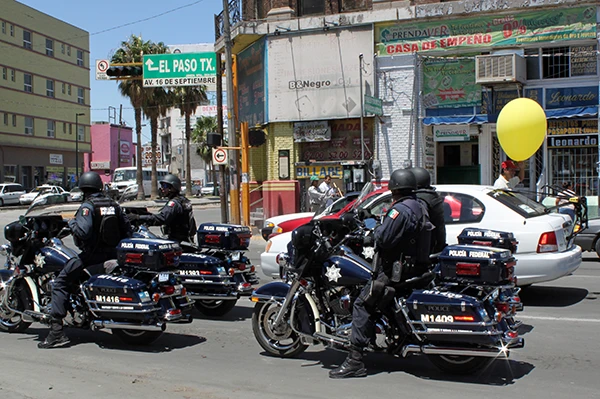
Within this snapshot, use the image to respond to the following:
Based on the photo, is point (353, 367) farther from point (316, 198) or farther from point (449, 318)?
point (316, 198)

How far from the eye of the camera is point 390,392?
5512 millimetres

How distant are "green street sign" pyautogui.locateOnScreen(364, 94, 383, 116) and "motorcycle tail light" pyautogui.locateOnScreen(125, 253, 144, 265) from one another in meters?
14.0

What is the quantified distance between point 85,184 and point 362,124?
14405 mm

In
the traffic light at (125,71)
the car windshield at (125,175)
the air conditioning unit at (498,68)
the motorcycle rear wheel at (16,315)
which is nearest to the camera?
the motorcycle rear wheel at (16,315)

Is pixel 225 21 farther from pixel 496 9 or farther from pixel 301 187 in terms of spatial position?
pixel 496 9

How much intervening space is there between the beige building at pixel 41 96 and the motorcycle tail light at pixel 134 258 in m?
52.7

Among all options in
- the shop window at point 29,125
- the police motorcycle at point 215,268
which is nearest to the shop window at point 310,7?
the police motorcycle at point 215,268

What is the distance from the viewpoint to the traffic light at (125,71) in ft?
64.8

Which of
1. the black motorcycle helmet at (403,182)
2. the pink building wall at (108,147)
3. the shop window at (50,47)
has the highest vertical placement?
the shop window at (50,47)

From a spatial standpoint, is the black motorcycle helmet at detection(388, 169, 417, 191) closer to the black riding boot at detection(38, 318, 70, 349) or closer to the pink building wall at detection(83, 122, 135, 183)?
the black riding boot at detection(38, 318, 70, 349)

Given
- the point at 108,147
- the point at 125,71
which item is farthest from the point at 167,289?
the point at 108,147

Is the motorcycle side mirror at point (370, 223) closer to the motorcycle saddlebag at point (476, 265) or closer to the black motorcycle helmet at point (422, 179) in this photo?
the black motorcycle helmet at point (422, 179)

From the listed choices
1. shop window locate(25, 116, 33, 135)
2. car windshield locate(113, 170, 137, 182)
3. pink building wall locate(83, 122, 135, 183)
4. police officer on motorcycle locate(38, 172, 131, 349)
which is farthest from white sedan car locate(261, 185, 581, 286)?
pink building wall locate(83, 122, 135, 183)

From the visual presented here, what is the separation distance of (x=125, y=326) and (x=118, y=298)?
0.30 m
